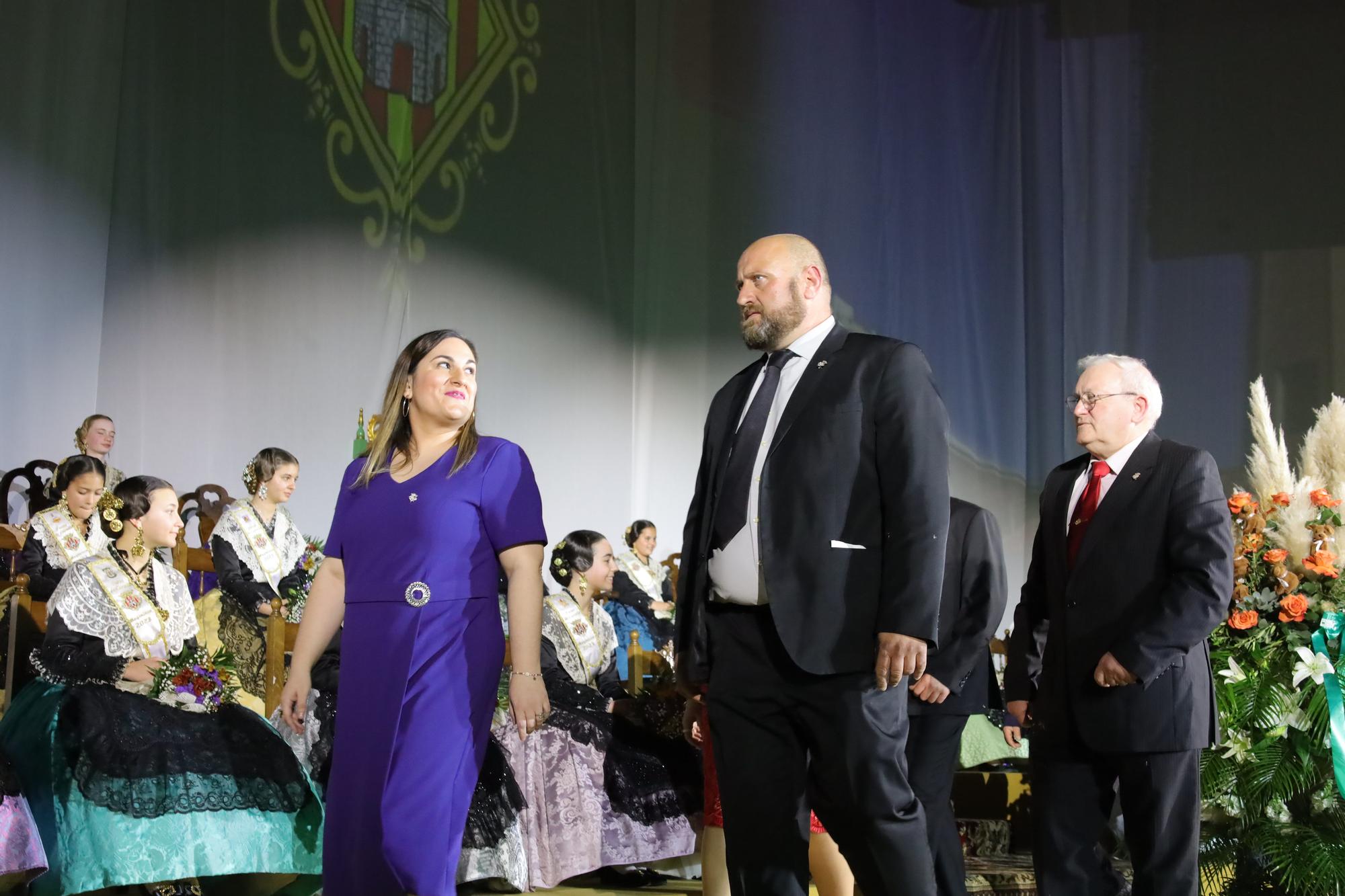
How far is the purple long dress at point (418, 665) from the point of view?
242 centimetres

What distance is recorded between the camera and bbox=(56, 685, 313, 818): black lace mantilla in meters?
3.13

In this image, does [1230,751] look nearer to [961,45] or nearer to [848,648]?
[848,648]

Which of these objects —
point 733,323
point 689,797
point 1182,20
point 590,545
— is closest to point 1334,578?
point 689,797

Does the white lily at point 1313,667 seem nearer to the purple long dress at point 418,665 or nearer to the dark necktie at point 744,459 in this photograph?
the dark necktie at point 744,459

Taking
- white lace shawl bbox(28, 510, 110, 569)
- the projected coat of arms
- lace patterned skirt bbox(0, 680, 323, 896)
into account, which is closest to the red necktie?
lace patterned skirt bbox(0, 680, 323, 896)

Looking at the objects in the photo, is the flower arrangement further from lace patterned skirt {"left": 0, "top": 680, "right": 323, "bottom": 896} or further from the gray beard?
lace patterned skirt {"left": 0, "top": 680, "right": 323, "bottom": 896}

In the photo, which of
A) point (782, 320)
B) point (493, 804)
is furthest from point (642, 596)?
point (782, 320)

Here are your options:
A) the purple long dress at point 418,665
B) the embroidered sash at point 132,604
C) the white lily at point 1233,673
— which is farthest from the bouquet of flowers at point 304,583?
the white lily at point 1233,673

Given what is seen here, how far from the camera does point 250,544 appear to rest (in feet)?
17.9

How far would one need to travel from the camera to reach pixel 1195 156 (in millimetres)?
8766

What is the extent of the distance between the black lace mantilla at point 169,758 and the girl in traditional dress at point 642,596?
2938 millimetres

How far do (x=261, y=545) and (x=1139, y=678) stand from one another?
3712 mm

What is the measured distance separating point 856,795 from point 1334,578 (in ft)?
6.96

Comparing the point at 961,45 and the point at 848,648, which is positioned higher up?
the point at 961,45
